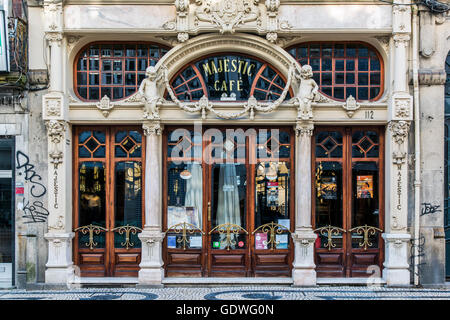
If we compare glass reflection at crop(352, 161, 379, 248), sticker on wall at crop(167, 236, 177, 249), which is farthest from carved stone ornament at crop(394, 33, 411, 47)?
sticker on wall at crop(167, 236, 177, 249)

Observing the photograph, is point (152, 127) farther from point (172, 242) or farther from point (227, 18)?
point (227, 18)

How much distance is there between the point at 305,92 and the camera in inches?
408

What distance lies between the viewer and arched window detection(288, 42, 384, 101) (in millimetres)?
10711

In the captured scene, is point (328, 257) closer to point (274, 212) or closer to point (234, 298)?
point (274, 212)

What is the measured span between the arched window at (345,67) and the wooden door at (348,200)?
79 centimetres

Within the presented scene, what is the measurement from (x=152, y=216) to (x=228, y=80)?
3.16 m

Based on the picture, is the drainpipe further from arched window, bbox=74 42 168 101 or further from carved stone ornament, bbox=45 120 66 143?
carved stone ornament, bbox=45 120 66 143

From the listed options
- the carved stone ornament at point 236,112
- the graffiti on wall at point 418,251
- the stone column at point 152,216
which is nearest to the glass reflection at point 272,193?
the carved stone ornament at point 236,112

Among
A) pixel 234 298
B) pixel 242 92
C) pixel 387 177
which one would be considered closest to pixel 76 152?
pixel 242 92

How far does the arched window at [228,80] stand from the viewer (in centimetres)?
1072

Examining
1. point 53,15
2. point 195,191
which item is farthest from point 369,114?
point 53,15

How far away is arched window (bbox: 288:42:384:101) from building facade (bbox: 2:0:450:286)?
0.09 feet

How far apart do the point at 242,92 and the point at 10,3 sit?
4.94m

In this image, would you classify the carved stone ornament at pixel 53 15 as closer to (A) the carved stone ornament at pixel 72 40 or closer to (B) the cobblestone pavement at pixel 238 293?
(A) the carved stone ornament at pixel 72 40
